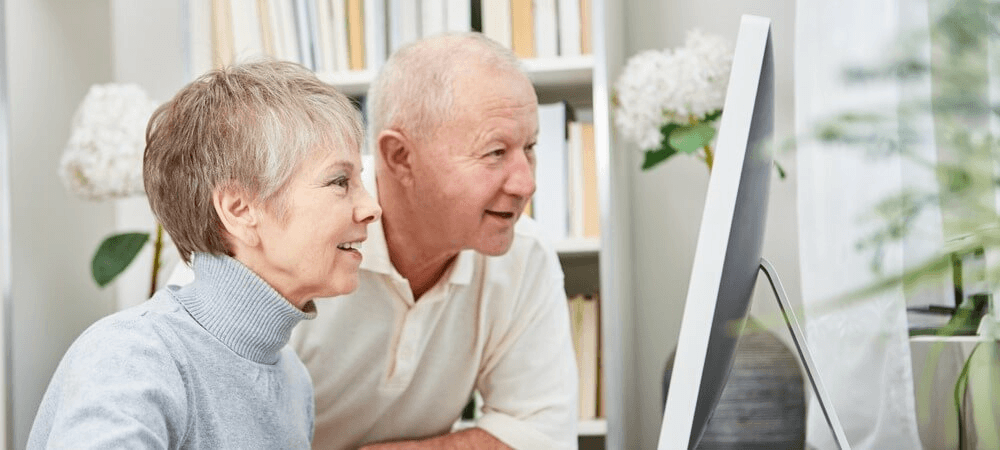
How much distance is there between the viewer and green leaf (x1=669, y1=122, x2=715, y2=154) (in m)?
2.00

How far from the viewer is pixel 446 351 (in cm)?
148

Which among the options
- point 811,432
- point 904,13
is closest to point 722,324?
point 811,432

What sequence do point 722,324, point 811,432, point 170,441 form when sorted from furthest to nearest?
point 811,432 < point 170,441 < point 722,324

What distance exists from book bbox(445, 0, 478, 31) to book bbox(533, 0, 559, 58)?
0.17 m

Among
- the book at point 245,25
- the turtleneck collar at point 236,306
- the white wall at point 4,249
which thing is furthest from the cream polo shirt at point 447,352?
the white wall at point 4,249

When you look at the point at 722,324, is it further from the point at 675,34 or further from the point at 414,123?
the point at 675,34

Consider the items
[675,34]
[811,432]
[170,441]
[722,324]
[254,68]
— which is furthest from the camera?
[675,34]

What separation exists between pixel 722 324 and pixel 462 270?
0.85m

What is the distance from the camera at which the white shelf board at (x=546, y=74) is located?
2.13 m

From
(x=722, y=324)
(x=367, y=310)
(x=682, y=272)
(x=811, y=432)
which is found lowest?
(x=811, y=432)

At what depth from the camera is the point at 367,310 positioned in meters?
1.42

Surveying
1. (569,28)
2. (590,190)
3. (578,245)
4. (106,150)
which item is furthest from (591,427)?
(106,150)

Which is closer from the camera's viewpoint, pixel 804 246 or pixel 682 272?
pixel 804 246

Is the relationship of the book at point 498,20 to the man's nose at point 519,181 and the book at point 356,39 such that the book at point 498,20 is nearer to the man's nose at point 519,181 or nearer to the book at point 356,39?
the book at point 356,39
